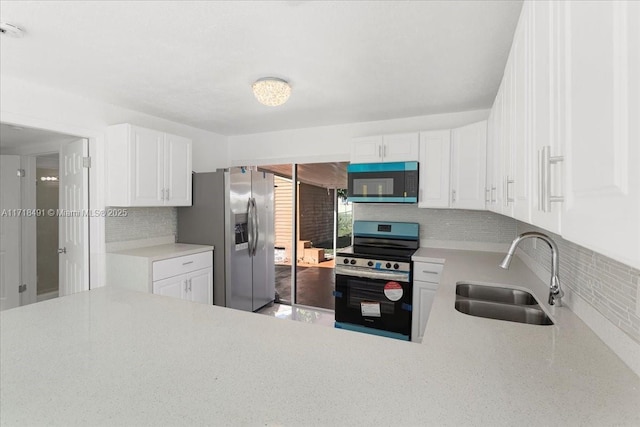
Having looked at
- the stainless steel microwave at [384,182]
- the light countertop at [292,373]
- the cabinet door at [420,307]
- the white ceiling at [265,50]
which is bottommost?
the cabinet door at [420,307]

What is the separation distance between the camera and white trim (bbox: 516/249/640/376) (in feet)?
3.00

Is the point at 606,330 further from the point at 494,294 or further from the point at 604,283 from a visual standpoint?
the point at 494,294

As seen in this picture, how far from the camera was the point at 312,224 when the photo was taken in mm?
4461

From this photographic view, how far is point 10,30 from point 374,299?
3080 millimetres

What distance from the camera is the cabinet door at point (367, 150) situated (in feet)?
10.5

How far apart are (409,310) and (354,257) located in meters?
0.69

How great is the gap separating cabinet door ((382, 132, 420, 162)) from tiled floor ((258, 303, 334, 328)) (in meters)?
2.02

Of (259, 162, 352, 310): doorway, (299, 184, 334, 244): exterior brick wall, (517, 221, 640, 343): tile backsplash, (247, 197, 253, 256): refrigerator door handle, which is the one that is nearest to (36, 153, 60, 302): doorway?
(247, 197, 253, 256): refrigerator door handle

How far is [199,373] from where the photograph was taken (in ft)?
2.80

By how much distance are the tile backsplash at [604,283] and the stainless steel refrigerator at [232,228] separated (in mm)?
2915

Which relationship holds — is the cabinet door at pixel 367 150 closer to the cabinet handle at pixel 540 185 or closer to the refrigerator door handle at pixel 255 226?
the refrigerator door handle at pixel 255 226

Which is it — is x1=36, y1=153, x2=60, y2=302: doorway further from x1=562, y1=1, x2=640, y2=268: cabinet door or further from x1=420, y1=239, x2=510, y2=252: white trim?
x1=562, y1=1, x2=640, y2=268: cabinet door

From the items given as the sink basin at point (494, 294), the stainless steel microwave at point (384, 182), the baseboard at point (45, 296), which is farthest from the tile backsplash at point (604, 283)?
the baseboard at point (45, 296)

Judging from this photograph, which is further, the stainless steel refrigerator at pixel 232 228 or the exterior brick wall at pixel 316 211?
the exterior brick wall at pixel 316 211
